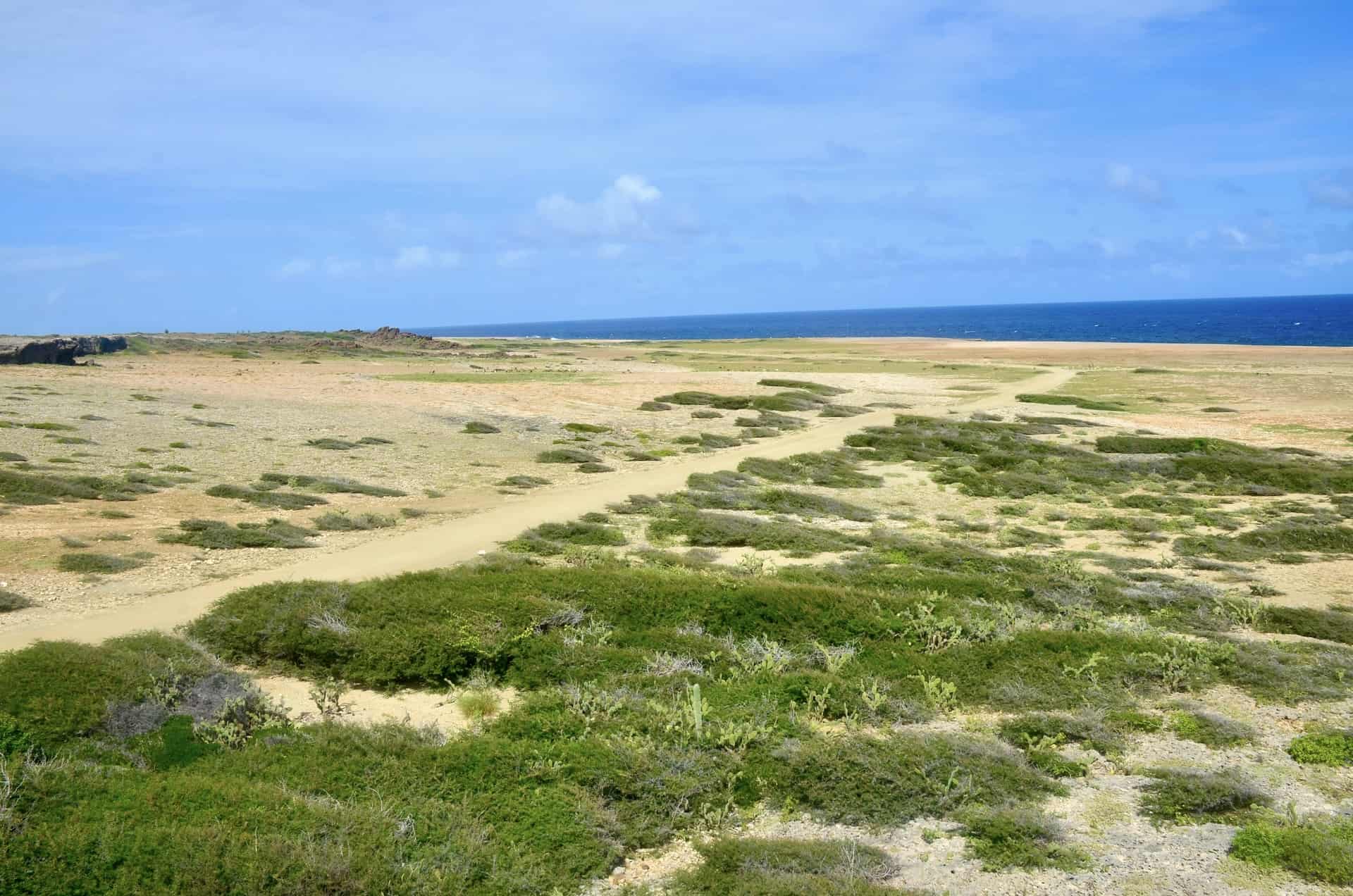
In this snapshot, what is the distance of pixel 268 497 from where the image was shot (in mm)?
21953

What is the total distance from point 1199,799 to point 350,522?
A: 53.1ft

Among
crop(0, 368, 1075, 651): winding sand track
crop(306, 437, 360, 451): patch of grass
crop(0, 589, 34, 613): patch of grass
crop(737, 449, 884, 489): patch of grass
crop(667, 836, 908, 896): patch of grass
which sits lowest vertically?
crop(667, 836, 908, 896): patch of grass

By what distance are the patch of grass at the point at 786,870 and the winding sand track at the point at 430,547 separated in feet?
28.9

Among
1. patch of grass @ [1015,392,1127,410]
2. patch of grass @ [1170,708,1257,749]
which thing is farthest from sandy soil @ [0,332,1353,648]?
patch of grass @ [1170,708,1257,749]

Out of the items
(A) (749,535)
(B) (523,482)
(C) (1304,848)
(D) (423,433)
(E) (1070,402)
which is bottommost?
(C) (1304,848)

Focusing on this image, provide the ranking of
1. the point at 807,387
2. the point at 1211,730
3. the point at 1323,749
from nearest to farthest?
the point at 1323,749 < the point at 1211,730 < the point at 807,387

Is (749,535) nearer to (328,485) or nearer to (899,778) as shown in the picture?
(328,485)

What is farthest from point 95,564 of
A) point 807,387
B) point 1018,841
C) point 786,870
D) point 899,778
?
point 807,387

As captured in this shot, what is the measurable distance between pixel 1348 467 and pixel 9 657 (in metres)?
35.7

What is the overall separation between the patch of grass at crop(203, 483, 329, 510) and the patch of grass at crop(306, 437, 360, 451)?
7.67m

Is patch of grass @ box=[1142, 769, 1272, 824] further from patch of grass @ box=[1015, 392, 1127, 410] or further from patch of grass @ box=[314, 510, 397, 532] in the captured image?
patch of grass @ box=[1015, 392, 1127, 410]

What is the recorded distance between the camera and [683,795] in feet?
27.9

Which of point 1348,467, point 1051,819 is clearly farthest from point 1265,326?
point 1051,819

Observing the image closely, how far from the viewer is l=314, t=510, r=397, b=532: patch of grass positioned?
19.5 meters
